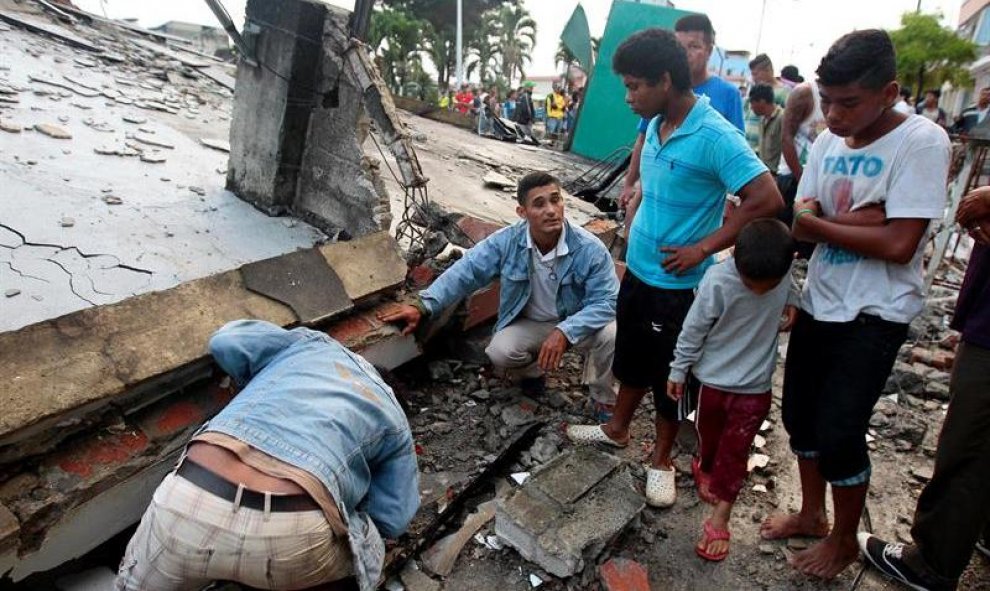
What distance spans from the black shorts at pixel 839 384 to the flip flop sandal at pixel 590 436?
1.02 meters

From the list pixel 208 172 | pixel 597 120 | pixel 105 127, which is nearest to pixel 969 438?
pixel 208 172

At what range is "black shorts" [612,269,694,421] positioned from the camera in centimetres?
264

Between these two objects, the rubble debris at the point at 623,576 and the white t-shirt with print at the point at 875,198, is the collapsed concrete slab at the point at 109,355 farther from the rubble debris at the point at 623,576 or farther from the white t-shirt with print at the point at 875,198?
the white t-shirt with print at the point at 875,198

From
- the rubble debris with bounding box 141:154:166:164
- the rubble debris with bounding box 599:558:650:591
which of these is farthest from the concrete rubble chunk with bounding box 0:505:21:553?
the rubble debris with bounding box 141:154:166:164

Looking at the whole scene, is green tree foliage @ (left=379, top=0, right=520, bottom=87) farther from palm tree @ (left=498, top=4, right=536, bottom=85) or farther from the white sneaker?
the white sneaker

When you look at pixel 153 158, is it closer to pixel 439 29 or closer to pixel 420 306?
pixel 420 306

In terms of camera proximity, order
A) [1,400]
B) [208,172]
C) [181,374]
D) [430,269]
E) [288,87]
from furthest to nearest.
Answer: [208,172], [430,269], [288,87], [181,374], [1,400]

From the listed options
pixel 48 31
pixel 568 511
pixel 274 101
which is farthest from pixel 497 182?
pixel 48 31

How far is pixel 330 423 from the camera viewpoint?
1677 mm

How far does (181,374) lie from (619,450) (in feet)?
6.92

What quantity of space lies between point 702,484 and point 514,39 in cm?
3820

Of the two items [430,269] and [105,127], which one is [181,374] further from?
[105,127]

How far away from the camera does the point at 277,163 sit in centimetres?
363

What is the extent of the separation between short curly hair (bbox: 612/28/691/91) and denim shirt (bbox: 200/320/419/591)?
157 cm
